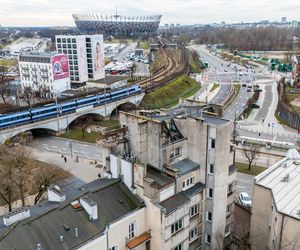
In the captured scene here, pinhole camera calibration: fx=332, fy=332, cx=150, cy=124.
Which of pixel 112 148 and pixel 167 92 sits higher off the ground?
pixel 112 148

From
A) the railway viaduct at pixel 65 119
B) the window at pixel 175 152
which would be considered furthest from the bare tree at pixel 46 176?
the window at pixel 175 152

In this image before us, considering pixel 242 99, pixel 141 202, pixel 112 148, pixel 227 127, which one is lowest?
pixel 242 99

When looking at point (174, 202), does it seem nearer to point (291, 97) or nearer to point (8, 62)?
point (291, 97)

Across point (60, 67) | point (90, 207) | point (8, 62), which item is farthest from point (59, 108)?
point (8, 62)

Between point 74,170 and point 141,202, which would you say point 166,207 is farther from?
point 74,170

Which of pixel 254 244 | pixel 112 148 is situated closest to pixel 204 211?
pixel 254 244

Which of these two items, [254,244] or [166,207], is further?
[254,244]
